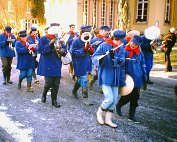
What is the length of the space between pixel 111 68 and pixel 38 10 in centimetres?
3656

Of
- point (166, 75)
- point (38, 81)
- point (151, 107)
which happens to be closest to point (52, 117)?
point (151, 107)

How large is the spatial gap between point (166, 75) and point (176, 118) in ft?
17.5

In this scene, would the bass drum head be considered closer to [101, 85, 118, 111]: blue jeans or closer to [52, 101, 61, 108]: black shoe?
[101, 85, 118, 111]: blue jeans

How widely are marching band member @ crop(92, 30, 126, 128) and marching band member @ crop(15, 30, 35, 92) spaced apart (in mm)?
3533

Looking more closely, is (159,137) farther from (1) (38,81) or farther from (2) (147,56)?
(1) (38,81)

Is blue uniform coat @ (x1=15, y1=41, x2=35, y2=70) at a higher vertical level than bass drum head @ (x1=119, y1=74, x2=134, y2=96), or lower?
higher

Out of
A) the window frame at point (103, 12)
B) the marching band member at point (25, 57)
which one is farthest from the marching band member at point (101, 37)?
the window frame at point (103, 12)

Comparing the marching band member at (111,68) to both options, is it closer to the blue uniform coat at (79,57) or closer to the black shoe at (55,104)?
the black shoe at (55,104)

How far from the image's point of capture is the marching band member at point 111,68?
5.97 metres

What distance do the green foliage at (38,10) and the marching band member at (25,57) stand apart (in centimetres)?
3234

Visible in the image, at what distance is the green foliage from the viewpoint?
40969 mm

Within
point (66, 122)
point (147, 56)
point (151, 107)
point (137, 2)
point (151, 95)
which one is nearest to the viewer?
point (66, 122)

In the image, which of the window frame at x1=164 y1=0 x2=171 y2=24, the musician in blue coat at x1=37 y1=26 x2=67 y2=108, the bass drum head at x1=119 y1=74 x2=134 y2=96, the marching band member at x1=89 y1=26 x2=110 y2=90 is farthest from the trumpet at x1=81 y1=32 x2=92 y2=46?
the window frame at x1=164 y1=0 x2=171 y2=24

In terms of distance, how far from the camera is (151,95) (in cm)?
890
